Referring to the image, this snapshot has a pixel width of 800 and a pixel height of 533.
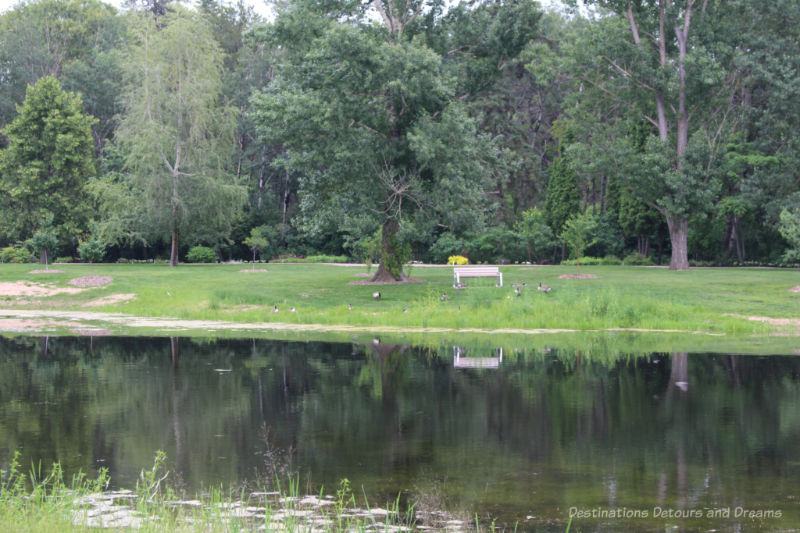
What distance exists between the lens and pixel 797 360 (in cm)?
1755

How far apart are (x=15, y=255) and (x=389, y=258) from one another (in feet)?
100

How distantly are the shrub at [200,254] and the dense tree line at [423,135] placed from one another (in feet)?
4.23

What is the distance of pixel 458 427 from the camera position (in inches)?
460

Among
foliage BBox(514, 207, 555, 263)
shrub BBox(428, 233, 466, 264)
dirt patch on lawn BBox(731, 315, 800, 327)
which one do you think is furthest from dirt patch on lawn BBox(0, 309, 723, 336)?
foliage BBox(514, 207, 555, 263)

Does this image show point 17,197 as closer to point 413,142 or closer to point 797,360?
point 413,142

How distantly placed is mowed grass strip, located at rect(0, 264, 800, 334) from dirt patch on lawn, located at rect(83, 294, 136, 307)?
335mm

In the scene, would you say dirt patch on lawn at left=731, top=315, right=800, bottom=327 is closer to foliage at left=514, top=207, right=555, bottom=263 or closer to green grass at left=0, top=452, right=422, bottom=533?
green grass at left=0, top=452, right=422, bottom=533

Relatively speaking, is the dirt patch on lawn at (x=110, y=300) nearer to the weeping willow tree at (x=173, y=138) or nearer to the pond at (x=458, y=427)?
the pond at (x=458, y=427)

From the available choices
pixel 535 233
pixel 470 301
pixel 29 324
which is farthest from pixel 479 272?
pixel 535 233

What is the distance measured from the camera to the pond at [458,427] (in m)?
8.51

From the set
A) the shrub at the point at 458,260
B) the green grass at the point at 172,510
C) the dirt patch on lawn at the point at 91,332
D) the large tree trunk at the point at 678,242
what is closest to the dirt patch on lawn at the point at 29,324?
the dirt patch on lawn at the point at 91,332

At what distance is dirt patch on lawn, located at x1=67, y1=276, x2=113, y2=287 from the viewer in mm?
33969

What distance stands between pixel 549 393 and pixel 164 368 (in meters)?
7.54

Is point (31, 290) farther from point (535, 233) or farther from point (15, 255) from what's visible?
point (535, 233)
